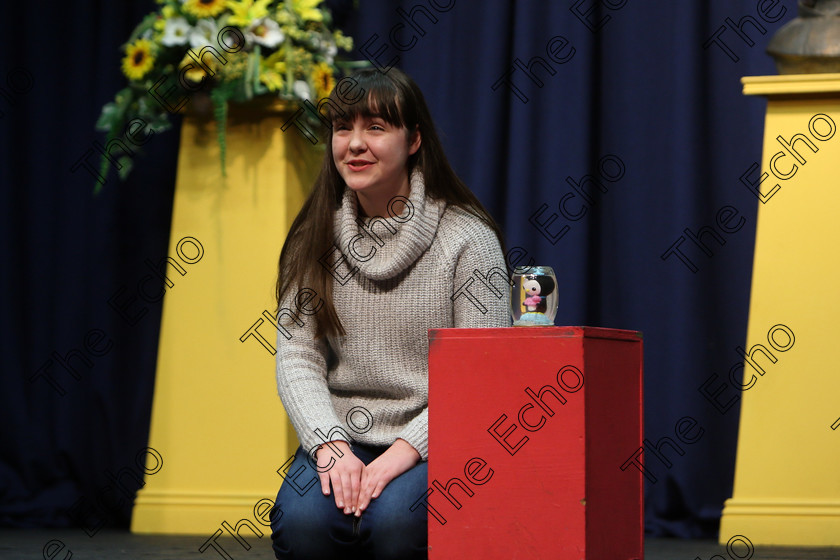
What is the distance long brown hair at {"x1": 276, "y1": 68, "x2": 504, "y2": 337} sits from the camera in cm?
163

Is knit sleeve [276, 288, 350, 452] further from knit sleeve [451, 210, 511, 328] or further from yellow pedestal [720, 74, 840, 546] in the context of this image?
yellow pedestal [720, 74, 840, 546]

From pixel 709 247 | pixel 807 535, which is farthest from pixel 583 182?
pixel 807 535

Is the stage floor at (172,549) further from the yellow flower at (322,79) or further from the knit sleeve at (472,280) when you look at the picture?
the yellow flower at (322,79)

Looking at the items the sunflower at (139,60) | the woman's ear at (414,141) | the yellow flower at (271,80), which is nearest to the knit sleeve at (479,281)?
the woman's ear at (414,141)

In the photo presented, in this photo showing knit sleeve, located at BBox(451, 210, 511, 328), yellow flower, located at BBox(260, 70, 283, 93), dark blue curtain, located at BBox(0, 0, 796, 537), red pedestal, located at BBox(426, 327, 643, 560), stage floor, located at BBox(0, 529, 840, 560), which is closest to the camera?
red pedestal, located at BBox(426, 327, 643, 560)

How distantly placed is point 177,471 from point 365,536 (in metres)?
1.08

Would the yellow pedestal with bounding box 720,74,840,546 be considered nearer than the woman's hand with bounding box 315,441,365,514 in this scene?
No

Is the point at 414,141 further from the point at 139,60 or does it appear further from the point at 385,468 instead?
the point at 139,60

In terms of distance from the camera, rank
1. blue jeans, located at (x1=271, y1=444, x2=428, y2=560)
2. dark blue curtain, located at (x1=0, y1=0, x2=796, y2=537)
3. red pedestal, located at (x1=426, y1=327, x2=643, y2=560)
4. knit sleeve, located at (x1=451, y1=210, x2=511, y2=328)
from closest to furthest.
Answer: red pedestal, located at (x1=426, y1=327, x2=643, y2=560) < blue jeans, located at (x1=271, y1=444, x2=428, y2=560) < knit sleeve, located at (x1=451, y1=210, x2=511, y2=328) < dark blue curtain, located at (x1=0, y1=0, x2=796, y2=537)

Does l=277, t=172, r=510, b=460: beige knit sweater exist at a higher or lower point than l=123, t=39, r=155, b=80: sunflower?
A: lower

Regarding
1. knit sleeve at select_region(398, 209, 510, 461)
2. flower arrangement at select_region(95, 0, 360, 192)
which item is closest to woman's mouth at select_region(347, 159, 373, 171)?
knit sleeve at select_region(398, 209, 510, 461)

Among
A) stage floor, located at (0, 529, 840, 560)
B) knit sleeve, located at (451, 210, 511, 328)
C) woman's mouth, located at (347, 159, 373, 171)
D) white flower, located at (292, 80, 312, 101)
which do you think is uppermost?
white flower, located at (292, 80, 312, 101)

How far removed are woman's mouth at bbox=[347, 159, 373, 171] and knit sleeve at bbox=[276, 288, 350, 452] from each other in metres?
0.21

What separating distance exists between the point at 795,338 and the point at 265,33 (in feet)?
4.51
